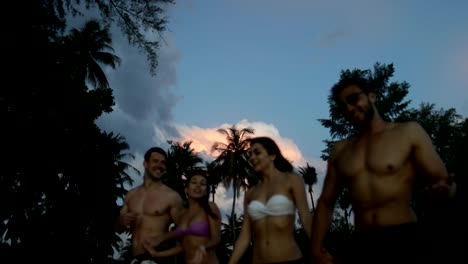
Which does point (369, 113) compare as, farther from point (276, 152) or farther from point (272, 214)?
point (276, 152)

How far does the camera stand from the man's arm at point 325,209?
3.28 metres

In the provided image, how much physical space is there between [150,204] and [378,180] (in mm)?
4427

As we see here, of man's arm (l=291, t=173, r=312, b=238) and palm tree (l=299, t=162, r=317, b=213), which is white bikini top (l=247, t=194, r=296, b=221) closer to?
man's arm (l=291, t=173, r=312, b=238)

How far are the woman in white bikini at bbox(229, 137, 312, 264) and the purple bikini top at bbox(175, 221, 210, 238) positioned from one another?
1.23 metres

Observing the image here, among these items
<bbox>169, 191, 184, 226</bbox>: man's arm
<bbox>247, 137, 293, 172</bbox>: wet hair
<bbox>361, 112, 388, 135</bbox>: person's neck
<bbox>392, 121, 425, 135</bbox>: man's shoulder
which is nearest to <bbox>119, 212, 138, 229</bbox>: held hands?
<bbox>169, 191, 184, 226</bbox>: man's arm

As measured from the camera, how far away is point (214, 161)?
148 ft

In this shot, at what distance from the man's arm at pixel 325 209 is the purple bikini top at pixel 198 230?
328 cm

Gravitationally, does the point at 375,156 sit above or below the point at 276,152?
below

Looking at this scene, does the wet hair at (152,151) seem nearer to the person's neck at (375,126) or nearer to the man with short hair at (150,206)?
the man with short hair at (150,206)

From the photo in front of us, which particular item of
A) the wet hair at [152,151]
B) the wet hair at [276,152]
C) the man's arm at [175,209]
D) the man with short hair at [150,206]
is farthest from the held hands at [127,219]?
the wet hair at [276,152]

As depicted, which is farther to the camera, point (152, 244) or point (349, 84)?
point (152, 244)

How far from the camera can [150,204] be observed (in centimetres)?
696

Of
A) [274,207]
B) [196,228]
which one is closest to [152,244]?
[196,228]

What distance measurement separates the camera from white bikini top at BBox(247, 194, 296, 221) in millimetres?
5027
